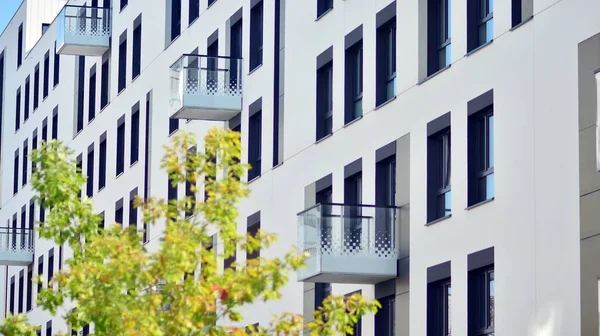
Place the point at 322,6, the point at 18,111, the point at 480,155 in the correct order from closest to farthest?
the point at 480,155 < the point at 322,6 < the point at 18,111

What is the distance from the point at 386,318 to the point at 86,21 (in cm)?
2571

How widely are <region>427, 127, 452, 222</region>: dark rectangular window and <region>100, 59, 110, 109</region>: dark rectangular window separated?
83.5 feet

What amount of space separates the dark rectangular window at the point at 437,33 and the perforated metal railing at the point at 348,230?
2.85m

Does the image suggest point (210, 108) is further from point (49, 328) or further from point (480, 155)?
point (49, 328)

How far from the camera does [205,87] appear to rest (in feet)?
135

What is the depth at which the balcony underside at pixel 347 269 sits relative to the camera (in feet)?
106

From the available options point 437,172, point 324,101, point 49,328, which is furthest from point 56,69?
point 437,172

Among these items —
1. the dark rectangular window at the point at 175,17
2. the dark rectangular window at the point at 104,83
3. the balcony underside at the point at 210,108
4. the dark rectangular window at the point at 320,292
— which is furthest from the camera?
the dark rectangular window at the point at 104,83

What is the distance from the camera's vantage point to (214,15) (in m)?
44.6

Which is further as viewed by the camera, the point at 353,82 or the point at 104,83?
the point at 104,83

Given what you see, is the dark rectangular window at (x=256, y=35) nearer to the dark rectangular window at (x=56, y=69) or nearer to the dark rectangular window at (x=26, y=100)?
the dark rectangular window at (x=56, y=69)

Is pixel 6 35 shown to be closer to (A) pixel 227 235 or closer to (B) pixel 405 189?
(B) pixel 405 189

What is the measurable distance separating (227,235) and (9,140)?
51.3 meters

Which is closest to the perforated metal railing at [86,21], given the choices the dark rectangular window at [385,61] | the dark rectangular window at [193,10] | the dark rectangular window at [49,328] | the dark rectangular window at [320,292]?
the dark rectangular window at [193,10]
